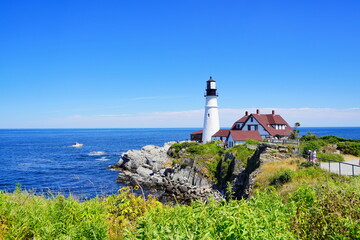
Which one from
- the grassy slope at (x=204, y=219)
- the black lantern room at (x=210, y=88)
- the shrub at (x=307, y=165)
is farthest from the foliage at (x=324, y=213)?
the black lantern room at (x=210, y=88)

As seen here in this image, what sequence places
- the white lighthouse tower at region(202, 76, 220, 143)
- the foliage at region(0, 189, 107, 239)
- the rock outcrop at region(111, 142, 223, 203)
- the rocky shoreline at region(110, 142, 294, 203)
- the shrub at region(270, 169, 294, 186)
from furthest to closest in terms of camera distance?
the white lighthouse tower at region(202, 76, 220, 143) → the rock outcrop at region(111, 142, 223, 203) → the rocky shoreline at region(110, 142, 294, 203) → the shrub at region(270, 169, 294, 186) → the foliage at region(0, 189, 107, 239)

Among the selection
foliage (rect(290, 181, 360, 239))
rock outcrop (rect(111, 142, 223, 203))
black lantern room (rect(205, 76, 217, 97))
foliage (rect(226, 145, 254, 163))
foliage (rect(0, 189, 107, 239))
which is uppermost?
black lantern room (rect(205, 76, 217, 97))

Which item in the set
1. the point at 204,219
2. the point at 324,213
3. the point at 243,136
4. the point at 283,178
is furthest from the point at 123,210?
the point at 243,136

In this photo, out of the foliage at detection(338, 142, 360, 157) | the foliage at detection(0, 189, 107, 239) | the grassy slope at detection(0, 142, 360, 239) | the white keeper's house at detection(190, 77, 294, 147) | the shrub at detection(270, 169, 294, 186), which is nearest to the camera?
the grassy slope at detection(0, 142, 360, 239)

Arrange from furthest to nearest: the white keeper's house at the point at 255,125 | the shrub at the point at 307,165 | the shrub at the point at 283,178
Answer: the white keeper's house at the point at 255,125 → the shrub at the point at 307,165 → the shrub at the point at 283,178

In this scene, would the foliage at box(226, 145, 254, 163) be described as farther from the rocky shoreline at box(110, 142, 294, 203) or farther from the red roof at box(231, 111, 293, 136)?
the red roof at box(231, 111, 293, 136)

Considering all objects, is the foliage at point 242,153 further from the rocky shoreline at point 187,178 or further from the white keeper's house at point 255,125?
the white keeper's house at point 255,125

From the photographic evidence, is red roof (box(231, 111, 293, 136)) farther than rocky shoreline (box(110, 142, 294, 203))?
Yes

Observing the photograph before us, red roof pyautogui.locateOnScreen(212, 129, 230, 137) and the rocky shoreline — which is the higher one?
red roof pyautogui.locateOnScreen(212, 129, 230, 137)

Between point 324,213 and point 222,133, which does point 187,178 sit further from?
point 324,213

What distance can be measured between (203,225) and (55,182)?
34.1m

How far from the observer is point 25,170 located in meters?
41.5

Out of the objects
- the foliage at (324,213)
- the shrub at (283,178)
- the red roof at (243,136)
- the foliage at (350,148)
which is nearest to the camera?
the foliage at (324,213)

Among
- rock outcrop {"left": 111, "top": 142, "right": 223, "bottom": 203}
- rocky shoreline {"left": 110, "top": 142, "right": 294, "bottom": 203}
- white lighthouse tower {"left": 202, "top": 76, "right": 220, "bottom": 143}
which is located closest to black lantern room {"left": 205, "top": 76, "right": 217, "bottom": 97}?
white lighthouse tower {"left": 202, "top": 76, "right": 220, "bottom": 143}
